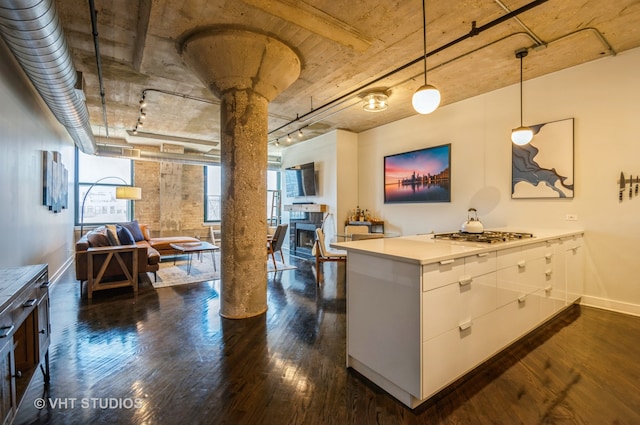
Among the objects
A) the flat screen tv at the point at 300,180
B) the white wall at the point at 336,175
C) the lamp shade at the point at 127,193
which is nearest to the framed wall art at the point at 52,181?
the lamp shade at the point at 127,193

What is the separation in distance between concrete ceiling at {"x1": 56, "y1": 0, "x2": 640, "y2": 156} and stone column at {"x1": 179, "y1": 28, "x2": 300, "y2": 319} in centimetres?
42

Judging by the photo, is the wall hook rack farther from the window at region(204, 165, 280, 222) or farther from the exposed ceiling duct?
the window at region(204, 165, 280, 222)

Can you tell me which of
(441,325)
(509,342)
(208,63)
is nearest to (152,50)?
(208,63)

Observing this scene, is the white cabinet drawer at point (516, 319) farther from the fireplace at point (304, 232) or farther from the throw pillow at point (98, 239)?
the throw pillow at point (98, 239)

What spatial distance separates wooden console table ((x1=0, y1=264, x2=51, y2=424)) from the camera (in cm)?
128

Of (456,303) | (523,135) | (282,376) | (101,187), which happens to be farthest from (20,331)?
(101,187)

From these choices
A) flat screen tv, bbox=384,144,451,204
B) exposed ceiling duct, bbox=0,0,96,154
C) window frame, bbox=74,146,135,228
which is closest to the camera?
exposed ceiling duct, bbox=0,0,96,154

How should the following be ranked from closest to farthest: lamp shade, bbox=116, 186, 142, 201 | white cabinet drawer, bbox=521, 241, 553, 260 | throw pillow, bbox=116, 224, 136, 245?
white cabinet drawer, bbox=521, 241, 553, 260, throw pillow, bbox=116, 224, 136, 245, lamp shade, bbox=116, 186, 142, 201

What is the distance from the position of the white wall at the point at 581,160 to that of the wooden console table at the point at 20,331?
495cm

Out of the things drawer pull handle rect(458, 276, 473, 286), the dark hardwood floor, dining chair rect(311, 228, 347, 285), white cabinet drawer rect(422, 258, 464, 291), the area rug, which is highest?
white cabinet drawer rect(422, 258, 464, 291)

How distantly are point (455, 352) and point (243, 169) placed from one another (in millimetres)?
2589

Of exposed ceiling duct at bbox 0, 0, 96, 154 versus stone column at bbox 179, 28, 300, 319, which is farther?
stone column at bbox 179, 28, 300, 319

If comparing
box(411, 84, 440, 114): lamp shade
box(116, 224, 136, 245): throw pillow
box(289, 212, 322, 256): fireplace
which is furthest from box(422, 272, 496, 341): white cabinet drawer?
box(289, 212, 322, 256): fireplace

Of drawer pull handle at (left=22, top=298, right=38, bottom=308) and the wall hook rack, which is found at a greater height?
the wall hook rack
